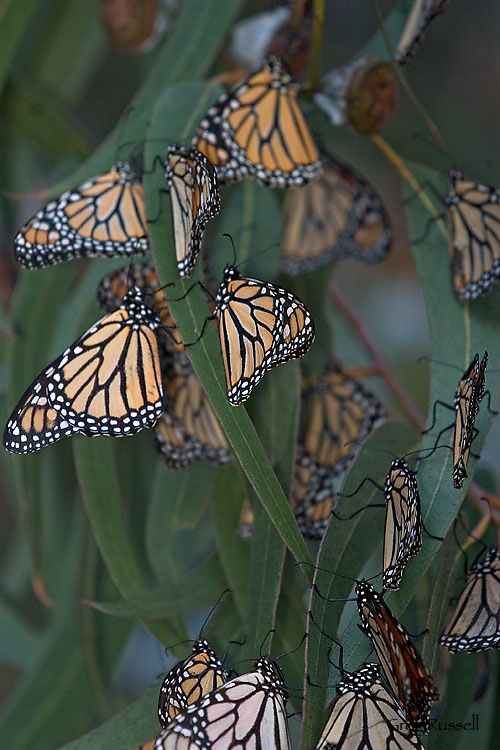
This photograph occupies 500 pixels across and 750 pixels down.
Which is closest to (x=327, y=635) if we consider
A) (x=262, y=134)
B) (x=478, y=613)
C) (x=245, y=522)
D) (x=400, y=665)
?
(x=400, y=665)

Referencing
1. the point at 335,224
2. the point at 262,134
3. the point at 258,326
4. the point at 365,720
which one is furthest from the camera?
the point at 335,224

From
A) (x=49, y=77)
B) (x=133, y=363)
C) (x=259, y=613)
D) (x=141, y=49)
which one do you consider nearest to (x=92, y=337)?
(x=133, y=363)

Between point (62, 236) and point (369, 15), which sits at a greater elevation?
point (369, 15)

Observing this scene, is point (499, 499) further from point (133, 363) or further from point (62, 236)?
point (62, 236)

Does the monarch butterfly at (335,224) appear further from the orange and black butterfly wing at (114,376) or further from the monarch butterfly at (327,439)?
the orange and black butterfly wing at (114,376)

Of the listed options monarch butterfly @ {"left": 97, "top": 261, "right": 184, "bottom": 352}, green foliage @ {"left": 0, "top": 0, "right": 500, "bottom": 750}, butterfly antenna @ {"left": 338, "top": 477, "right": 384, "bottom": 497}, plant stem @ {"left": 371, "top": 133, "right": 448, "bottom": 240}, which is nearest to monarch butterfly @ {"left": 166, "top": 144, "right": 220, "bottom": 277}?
green foliage @ {"left": 0, "top": 0, "right": 500, "bottom": 750}

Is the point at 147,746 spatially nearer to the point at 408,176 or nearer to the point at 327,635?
the point at 327,635
